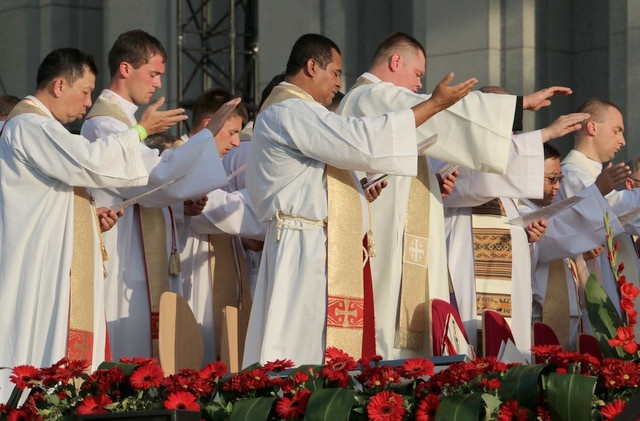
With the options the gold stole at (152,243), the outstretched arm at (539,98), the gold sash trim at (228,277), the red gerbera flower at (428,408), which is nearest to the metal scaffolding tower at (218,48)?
the gold sash trim at (228,277)

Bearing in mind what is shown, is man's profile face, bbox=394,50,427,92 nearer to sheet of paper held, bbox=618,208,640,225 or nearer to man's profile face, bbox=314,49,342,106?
man's profile face, bbox=314,49,342,106

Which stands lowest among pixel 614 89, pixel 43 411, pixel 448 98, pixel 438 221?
pixel 43 411

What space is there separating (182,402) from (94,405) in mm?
300

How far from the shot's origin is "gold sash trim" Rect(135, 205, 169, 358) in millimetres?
7849

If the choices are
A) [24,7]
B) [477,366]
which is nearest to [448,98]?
[477,366]

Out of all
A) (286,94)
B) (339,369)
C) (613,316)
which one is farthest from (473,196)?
(339,369)

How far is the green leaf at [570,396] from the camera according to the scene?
12.5ft

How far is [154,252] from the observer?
7891 mm

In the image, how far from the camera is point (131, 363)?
4688 millimetres

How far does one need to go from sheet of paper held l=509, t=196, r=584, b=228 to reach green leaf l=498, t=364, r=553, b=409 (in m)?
3.59

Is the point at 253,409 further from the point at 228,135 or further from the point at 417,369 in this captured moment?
the point at 228,135

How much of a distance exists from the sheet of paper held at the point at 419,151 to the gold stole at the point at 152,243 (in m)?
1.35

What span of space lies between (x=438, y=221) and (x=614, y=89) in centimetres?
441

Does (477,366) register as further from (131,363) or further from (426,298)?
(426,298)
